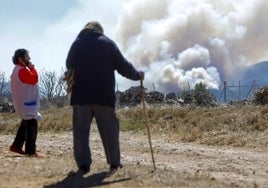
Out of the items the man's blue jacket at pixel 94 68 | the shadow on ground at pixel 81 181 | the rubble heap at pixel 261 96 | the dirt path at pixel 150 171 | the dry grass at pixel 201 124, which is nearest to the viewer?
the shadow on ground at pixel 81 181

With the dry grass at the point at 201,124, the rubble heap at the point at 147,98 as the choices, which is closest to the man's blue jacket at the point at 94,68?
the dry grass at the point at 201,124

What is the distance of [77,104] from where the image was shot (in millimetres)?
7480

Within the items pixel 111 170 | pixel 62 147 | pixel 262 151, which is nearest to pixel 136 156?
pixel 62 147

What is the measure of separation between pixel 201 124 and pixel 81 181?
9566 millimetres

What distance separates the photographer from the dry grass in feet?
44.9

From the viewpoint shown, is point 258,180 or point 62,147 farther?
point 62,147

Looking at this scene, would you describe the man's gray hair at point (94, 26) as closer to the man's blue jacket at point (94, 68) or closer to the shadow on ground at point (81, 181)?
the man's blue jacket at point (94, 68)

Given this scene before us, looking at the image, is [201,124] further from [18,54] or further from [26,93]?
[18,54]

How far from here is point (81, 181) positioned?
692 centimetres

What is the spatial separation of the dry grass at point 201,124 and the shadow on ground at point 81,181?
6278mm

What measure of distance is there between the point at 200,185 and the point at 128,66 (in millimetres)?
1714

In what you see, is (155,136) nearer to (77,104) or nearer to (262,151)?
(262,151)

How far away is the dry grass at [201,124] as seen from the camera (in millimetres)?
13695

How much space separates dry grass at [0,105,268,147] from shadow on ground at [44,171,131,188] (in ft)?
20.6
